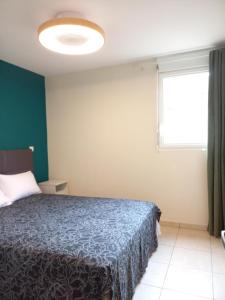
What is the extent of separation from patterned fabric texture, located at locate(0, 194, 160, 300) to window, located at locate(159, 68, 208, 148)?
1361 mm

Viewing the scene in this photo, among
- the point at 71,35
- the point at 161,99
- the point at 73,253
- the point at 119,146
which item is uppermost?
the point at 71,35

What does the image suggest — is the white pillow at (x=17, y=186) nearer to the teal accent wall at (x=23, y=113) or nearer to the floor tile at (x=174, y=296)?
the teal accent wall at (x=23, y=113)

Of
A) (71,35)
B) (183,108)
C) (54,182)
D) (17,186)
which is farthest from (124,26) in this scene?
(54,182)

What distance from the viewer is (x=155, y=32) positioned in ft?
7.70

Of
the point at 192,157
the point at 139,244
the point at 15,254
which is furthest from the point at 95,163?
the point at 15,254

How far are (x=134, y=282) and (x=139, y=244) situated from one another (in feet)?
0.94

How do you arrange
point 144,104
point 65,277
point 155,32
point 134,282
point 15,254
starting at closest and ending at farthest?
1. point 65,277
2. point 15,254
3. point 134,282
4. point 155,32
5. point 144,104

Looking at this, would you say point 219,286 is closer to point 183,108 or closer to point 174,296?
point 174,296

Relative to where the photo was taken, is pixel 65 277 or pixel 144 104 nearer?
pixel 65 277

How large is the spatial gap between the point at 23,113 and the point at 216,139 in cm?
277

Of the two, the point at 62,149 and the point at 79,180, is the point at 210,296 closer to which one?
the point at 79,180

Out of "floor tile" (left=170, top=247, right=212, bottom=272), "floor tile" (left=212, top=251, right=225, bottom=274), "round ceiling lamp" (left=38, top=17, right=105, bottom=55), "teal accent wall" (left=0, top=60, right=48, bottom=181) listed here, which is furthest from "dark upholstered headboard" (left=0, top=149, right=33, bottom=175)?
"floor tile" (left=212, top=251, right=225, bottom=274)

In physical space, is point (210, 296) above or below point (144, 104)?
below

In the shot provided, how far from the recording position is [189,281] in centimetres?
199
